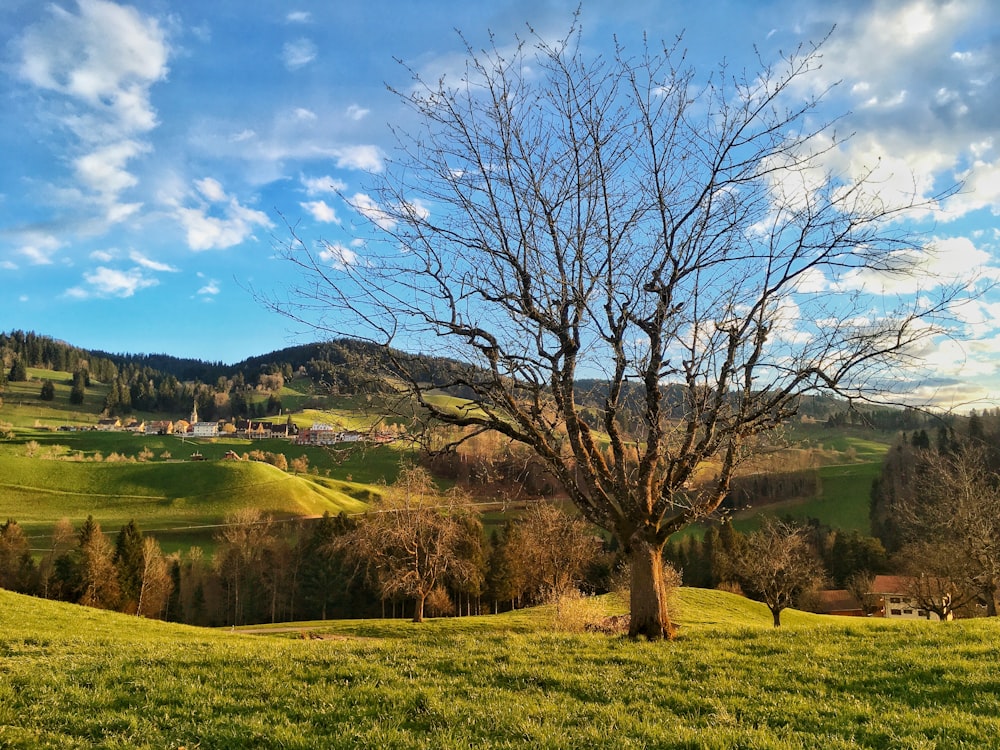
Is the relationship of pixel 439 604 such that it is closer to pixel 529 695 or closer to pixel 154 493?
pixel 529 695

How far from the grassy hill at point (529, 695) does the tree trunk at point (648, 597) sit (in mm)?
676

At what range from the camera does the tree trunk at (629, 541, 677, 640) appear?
36.8 feet

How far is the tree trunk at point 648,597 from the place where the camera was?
11.2 meters

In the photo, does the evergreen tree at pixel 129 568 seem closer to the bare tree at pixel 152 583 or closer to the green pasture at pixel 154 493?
the bare tree at pixel 152 583

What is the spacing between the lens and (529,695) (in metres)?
6.87

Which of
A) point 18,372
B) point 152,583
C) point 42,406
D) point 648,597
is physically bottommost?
point 152,583

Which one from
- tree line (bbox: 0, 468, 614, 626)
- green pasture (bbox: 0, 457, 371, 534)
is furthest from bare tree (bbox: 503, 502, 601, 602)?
green pasture (bbox: 0, 457, 371, 534)

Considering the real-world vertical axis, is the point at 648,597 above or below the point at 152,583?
above

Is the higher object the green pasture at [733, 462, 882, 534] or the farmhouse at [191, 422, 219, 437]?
the farmhouse at [191, 422, 219, 437]

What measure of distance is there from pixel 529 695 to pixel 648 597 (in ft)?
17.0

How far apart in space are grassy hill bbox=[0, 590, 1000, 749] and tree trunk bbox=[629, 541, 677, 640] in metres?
0.68

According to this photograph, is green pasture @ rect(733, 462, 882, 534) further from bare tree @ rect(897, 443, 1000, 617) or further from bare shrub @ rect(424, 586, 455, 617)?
bare tree @ rect(897, 443, 1000, 617)

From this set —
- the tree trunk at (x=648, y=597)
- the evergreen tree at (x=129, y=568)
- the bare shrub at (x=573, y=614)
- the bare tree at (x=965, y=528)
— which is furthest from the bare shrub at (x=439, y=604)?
the tree trunk at (x=648, y=597)

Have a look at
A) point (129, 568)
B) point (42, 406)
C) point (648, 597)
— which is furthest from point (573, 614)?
point (42, 406)
